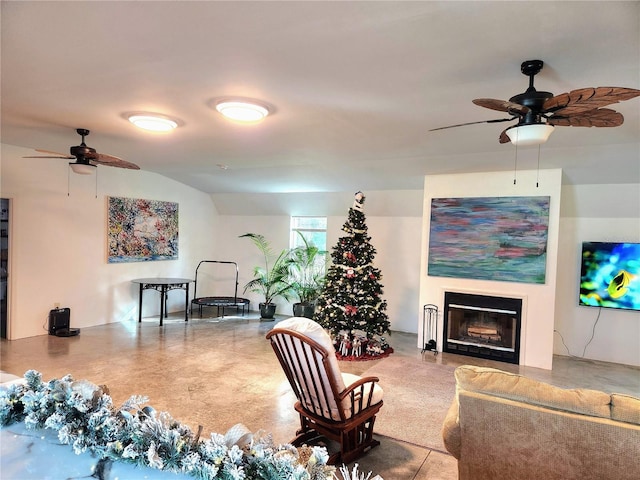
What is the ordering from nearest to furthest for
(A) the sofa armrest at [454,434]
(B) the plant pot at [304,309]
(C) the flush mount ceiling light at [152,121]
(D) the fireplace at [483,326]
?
(A) the sofa armrest at [454,434], (C) the flush mount ceiling light at [152,121], (D) the fireplace at [483,326], (B) the plant pot at [304,309]

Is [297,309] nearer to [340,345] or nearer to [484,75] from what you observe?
[340,345]

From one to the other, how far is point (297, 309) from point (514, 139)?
5.47m

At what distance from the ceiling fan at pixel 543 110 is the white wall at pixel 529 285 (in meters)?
2.77

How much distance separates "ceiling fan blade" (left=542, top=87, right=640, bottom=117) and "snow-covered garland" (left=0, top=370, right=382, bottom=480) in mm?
2022

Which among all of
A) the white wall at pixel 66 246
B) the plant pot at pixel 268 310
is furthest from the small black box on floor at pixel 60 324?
the plant pot at pixel 268 310

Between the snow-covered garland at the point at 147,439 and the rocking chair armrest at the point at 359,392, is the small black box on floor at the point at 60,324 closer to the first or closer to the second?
the rocking chair armrest at the point at 359,392

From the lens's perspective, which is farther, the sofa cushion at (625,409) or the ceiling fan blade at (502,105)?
the ceiling fan blade at (502,105)

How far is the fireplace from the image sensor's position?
523cm

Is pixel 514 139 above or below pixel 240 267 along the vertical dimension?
above

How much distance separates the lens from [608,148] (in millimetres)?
4270

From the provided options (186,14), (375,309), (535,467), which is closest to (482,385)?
(535,467)

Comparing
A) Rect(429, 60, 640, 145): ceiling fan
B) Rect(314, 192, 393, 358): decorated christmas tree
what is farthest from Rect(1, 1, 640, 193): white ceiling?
Rect(314, 192, 393, 358): decorated christmas tree

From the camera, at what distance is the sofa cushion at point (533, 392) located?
176 centimetres

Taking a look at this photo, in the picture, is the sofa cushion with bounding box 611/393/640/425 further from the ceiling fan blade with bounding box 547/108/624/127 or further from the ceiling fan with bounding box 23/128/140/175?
the ceiling fan with bounding box 23/128/140/175
